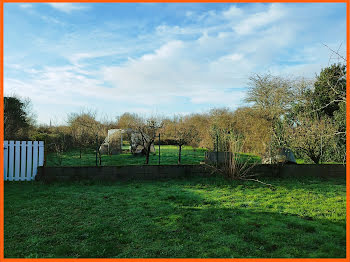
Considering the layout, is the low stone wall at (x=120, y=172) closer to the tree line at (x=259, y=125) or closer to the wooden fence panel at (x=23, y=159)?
the wooden fence panel at (x=23, y=159)

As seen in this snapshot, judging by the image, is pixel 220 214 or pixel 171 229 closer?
pixel 171 229

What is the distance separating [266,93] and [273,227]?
43.9 feet

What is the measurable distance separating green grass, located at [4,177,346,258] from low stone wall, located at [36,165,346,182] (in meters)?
0.58

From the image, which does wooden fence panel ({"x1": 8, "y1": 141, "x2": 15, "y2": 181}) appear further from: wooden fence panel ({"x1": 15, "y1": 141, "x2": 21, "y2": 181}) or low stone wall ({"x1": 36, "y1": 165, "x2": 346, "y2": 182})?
low stone wall ({"x1": 36, "y1": 165, "x2": 346, "y2": 182})

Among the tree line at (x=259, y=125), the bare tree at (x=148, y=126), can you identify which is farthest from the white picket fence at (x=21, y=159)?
the bare tree at (x=148, y=126)

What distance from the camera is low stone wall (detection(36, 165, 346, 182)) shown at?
22.7 feet

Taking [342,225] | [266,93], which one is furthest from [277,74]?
[342,225]

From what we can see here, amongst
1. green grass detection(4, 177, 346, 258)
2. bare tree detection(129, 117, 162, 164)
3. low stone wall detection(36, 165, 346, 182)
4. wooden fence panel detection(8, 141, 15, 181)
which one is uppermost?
bare tree detection(129, 117, 162, 164)

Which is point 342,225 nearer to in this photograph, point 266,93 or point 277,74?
point 266,93

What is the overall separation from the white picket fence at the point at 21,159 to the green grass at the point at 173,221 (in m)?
0.57

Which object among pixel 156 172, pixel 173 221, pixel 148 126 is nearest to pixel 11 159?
pixel 156 172

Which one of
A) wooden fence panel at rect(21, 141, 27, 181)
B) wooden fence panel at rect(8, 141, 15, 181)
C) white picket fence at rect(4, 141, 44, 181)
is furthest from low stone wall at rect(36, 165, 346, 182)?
wooden fence panel at rect(8, 141, 15, 181)

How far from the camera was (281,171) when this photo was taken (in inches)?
306

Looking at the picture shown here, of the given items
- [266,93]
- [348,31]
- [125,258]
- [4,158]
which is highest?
[266,93]
